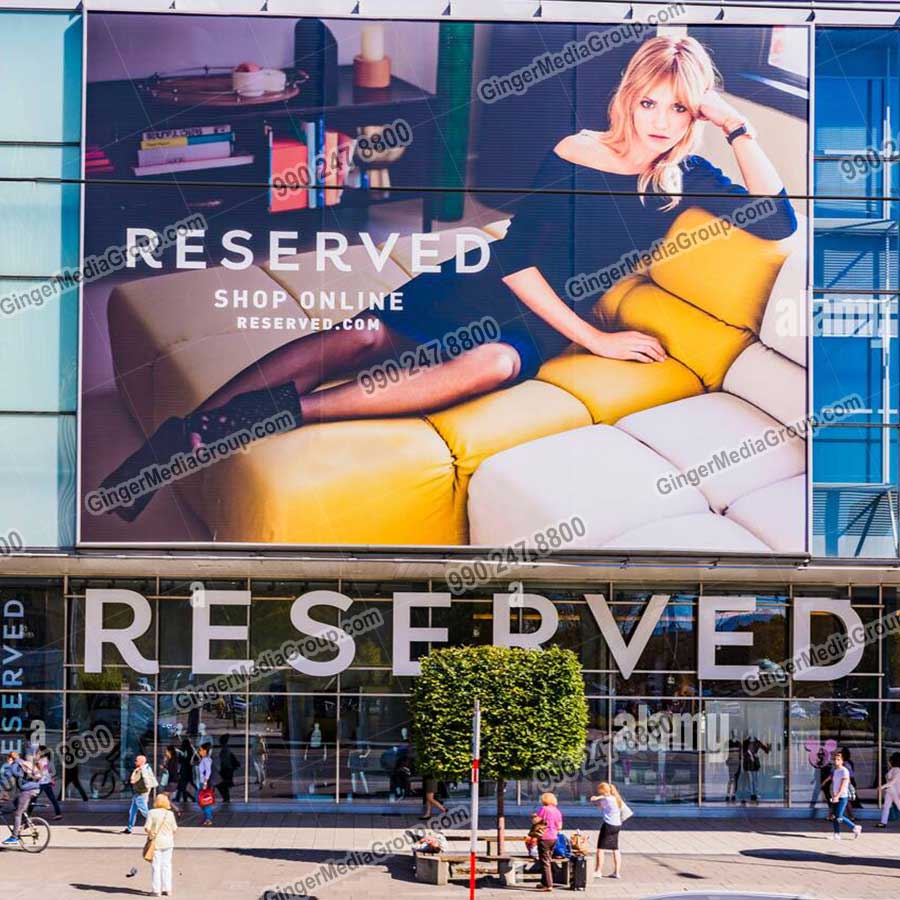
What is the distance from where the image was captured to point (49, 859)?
72.9 feet

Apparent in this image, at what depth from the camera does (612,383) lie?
26.1 meters

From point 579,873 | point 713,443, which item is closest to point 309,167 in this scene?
point 713,443

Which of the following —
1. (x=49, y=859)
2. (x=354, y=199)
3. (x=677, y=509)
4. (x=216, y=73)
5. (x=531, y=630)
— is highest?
(x=216, y=73)

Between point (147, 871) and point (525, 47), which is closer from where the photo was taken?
point (147, 871)

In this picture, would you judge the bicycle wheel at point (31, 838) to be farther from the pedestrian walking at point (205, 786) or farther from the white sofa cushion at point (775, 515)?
the white sofa cushion at point (775, 515)

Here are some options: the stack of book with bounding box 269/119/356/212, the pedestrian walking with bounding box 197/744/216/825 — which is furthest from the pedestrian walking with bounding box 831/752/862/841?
the stack of book with bounding box 269/119/356/212

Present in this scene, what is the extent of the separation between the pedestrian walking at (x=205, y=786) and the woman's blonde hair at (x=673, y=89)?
13523 millimetres

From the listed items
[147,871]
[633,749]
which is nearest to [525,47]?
[633,749]

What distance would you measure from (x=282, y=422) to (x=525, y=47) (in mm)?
8459

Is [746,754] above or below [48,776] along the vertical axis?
above

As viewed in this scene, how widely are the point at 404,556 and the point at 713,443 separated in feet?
20.1

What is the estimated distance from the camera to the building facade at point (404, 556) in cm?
2597

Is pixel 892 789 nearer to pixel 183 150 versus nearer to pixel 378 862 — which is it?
pixel 378 862

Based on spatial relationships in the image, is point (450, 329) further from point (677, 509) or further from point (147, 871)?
point (147, 871)
